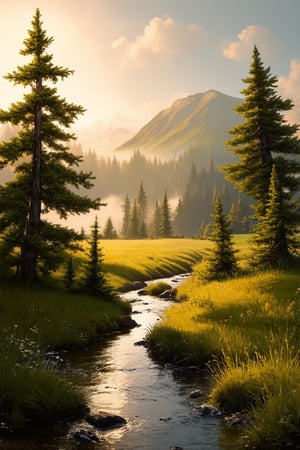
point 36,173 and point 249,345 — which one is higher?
point 36,173

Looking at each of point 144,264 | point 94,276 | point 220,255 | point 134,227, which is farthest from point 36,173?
point 134,227

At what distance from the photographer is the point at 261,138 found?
33000 mm

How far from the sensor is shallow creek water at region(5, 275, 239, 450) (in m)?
8.93

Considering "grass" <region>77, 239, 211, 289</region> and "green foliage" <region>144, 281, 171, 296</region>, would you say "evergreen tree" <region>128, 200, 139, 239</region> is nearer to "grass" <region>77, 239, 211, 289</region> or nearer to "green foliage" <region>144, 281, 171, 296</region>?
"grass" <region>77, 239, 211, 289</region>

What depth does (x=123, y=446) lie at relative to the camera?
880 cm

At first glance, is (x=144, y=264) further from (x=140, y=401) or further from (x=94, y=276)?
(x=140, y=401)

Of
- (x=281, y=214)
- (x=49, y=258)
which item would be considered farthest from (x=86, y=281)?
(x=281, y=214)

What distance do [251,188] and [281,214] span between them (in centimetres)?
543

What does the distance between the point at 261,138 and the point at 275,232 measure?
8.32 metres

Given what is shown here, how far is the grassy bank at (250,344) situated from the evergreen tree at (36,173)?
8.23 m

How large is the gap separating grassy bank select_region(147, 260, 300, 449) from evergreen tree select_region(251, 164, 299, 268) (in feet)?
7.38

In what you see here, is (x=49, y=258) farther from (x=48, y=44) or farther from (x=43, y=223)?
(x=48, y=44)

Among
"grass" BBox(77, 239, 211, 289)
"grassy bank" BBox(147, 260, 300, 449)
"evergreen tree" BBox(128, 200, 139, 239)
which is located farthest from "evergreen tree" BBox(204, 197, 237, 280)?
"evergreen tree" BBox(128, 200, 139, 239)

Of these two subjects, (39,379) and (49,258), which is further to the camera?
(49,258)
